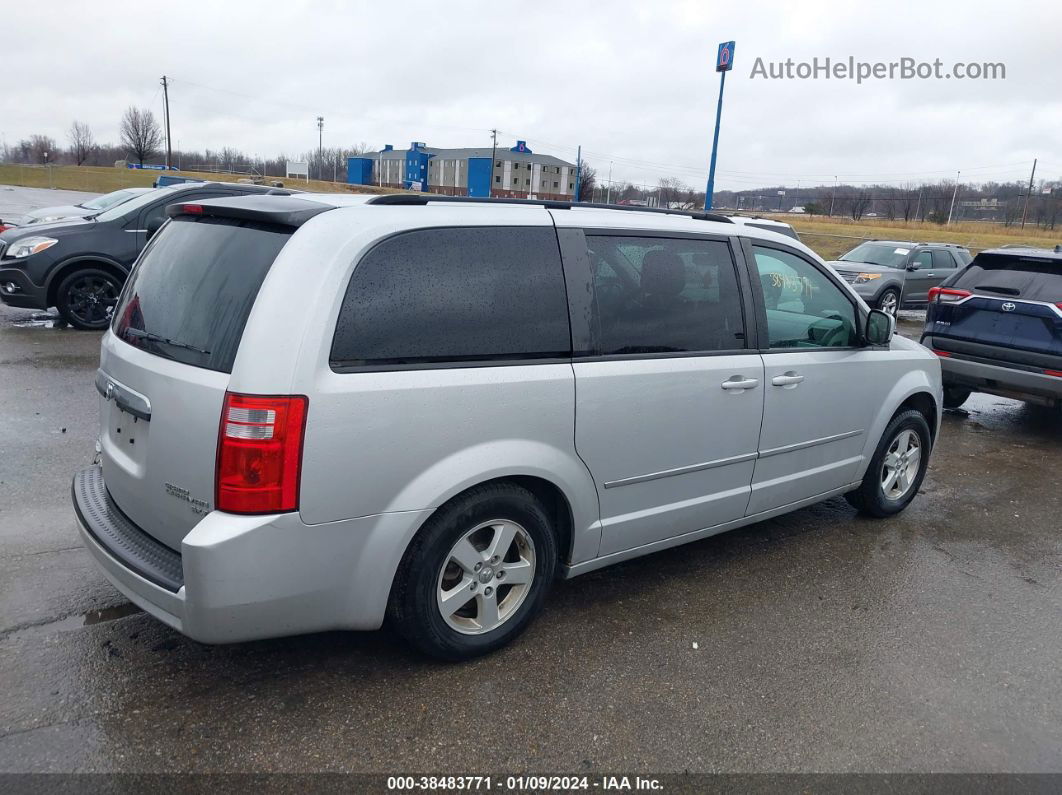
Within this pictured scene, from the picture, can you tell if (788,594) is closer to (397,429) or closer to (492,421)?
(492,421)

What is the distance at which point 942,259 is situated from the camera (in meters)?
18.3

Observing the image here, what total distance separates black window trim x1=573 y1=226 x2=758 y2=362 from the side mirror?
99 centimetres

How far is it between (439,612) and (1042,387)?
6491mm

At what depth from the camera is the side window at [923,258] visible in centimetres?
1742

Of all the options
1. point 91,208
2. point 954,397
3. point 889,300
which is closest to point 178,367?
point 954,397

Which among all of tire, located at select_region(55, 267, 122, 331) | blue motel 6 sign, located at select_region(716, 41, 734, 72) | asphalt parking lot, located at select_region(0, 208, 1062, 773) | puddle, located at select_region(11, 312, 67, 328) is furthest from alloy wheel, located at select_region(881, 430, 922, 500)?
blue motel 6 sign, located at select_region(716, 41, 734, 72)

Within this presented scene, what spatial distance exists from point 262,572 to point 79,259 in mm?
8791

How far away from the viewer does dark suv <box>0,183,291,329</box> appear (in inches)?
383

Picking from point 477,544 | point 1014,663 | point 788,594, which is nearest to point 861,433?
point 788,594

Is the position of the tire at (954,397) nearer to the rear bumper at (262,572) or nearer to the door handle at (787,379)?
the door handle at (787,379)

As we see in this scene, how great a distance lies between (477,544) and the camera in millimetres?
3293

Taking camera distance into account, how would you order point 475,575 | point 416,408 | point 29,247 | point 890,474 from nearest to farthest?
point 416,408, point 475,575, point 890,474, point 29,247

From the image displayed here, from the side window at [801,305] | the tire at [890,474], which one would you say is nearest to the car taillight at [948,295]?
the tire at [890,474]

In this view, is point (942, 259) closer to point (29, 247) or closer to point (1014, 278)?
point (1014, 278)
